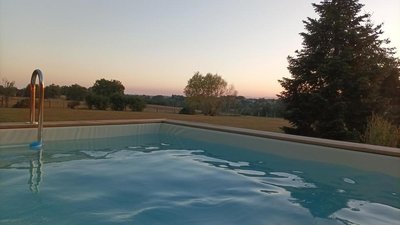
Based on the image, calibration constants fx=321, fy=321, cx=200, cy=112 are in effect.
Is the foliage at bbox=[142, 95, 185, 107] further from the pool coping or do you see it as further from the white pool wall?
the pool coping

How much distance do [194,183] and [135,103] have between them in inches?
765

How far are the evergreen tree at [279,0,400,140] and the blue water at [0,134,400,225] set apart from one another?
504 centimetres

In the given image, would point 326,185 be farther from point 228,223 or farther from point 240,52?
point 240,52

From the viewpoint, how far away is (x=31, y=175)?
3.93 m

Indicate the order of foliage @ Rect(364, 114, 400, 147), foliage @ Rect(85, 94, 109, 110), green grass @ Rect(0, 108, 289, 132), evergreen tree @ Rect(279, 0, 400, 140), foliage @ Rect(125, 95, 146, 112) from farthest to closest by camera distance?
foliage @ Rect(125, 95, 146, 112)
foliage @ Rect(85, 94, 109, 110)
evergreen tree @ Rect(279, 0, 400, 140)
green grass @ Rect(0, 108, 289, 132)
foliage @ Rect(364, 114, 400, 147)

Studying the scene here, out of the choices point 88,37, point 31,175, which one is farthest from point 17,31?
point 31,175

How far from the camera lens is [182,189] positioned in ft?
11.8

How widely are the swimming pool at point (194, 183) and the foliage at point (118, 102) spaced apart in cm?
1558

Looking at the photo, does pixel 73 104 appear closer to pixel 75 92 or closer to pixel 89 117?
pixel 75 92

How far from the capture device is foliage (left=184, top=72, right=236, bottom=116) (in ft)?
100

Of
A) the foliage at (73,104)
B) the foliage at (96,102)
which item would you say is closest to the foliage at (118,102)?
the foliage at (96,102)

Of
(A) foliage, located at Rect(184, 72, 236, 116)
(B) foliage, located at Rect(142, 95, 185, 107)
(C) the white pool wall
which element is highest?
(A) foliage, located at Rect(184, 72, 236, 116)

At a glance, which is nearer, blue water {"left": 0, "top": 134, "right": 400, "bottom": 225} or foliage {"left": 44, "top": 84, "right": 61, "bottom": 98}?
blue water {"left": 0, "top": 134, "right": 400, "bottom": 225}

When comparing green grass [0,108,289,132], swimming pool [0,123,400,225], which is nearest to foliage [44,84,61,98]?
green grass [0,108,289,132]
